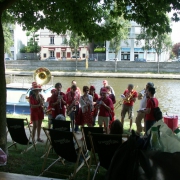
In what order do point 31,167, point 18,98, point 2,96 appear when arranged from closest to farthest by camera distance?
point 31,167, point 2,96, point 18,98

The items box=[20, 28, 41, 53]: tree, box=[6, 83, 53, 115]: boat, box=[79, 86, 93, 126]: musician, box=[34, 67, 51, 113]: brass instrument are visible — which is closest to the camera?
box=[79, 86, 93, 126]: musician

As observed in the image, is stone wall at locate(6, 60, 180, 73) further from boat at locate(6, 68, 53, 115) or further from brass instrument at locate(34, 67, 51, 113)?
brass instrument at locate(34, 67, 51, 113)

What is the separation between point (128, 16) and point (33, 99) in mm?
3292

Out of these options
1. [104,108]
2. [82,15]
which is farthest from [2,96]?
[104,108]

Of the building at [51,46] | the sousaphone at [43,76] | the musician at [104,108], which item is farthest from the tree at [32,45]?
the musician at [104,108]

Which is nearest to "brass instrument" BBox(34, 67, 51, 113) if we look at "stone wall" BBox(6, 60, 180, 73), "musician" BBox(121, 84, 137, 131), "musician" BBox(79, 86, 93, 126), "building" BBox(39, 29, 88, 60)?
"musician" BBox(121, 84, 137, 131)

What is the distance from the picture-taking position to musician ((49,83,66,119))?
28.1 ft

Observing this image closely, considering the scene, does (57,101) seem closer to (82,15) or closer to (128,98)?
(128,98)

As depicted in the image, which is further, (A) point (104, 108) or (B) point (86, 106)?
(B) point (86, 106)

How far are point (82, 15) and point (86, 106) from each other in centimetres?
265

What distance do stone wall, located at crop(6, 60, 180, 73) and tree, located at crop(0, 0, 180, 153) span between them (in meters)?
36.6

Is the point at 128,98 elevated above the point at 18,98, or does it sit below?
above

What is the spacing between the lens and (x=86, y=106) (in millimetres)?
8469

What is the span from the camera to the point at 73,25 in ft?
24.3
